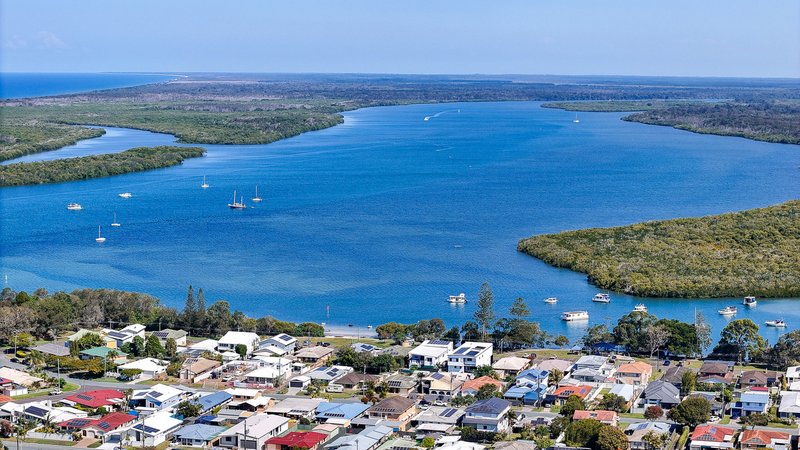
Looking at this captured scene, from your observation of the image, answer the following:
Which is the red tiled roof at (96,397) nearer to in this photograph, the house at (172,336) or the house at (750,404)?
the house at (172,336)

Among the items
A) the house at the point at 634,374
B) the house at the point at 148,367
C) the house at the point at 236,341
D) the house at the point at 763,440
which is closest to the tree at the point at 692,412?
the house at the point at 763,440

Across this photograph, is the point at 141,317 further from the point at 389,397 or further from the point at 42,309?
the point at 389,397

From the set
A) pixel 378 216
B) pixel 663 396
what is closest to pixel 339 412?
pixel 663 396

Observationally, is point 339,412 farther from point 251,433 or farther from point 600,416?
point 600,416

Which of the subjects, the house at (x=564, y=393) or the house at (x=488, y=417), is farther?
the house at (x=564, y=393)

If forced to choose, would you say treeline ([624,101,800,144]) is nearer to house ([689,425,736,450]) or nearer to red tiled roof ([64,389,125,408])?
house ([689,425,736,450])

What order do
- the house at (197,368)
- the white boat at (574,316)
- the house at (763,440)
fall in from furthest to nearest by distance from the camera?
the white boat at (574,316) → the house at (197,368) → the house at (763,440)
